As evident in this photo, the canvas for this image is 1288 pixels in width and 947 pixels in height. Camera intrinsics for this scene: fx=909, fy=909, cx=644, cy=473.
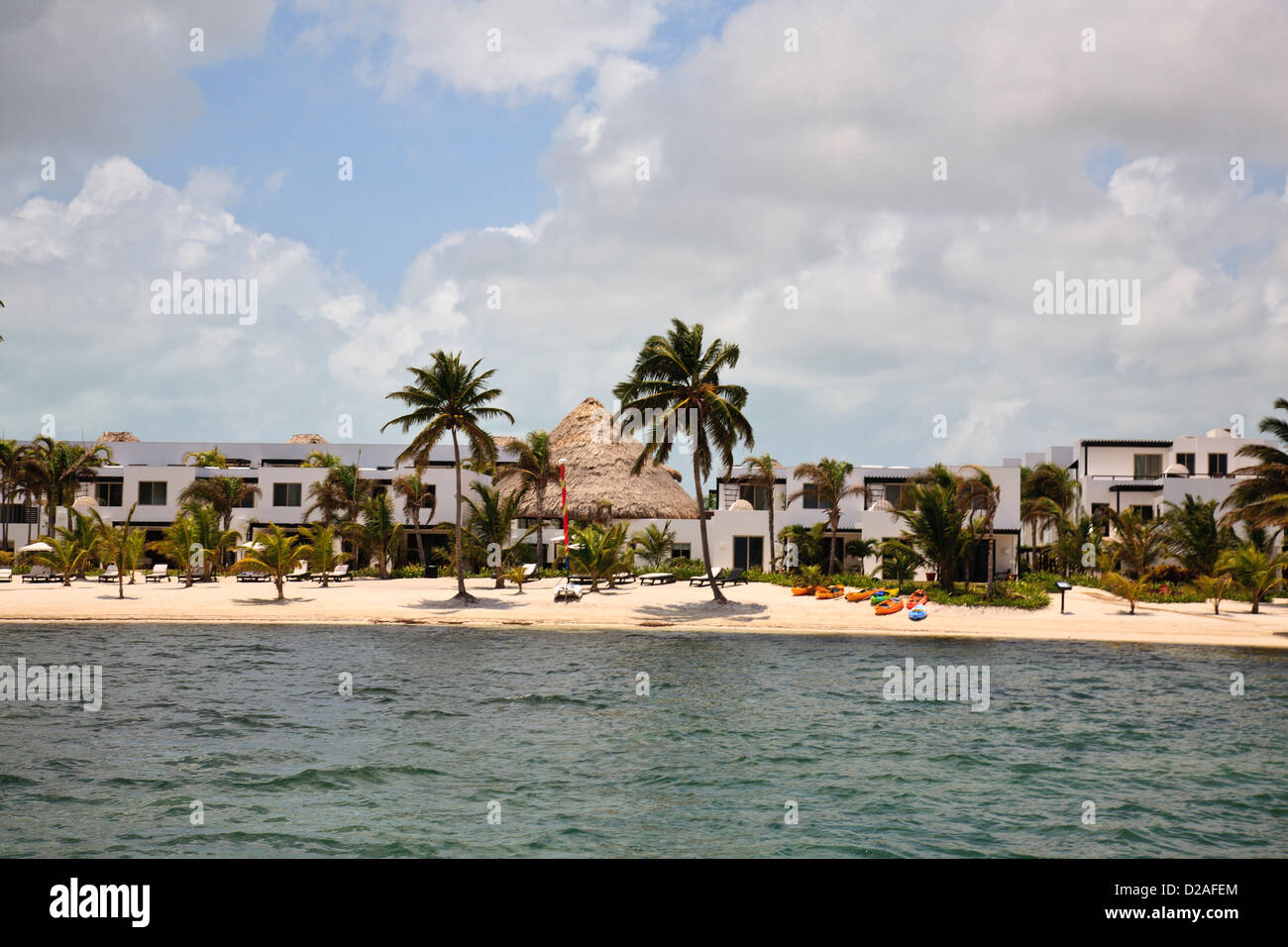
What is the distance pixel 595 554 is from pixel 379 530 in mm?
12220

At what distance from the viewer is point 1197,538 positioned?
1465 inches

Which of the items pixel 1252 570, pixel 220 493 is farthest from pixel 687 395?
pixel 220 493

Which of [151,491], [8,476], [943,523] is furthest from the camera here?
[8,476]

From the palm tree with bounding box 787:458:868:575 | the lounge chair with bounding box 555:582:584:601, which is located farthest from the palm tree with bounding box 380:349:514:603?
the palm tree with bounding box 787:458:868:575

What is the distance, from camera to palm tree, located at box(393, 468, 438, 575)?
45.4m

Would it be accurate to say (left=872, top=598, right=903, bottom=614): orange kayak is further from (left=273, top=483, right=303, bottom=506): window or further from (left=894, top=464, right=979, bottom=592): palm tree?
(left=273, top=483, right=303, bottom=506): window

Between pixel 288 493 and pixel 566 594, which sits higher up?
pixel 288 493

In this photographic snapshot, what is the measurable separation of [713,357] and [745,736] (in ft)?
64.7

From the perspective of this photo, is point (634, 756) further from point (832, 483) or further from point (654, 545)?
point (654, 545)

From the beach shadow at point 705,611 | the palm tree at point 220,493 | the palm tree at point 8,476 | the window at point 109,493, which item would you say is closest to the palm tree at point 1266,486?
the beach shadow at point 705,611

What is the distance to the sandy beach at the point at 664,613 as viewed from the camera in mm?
29406

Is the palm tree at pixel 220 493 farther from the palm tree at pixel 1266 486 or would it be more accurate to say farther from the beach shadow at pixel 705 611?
the palm tree at pixel 1266 486

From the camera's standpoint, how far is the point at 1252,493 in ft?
112

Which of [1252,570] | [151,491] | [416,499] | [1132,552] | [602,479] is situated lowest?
[1252,570]
